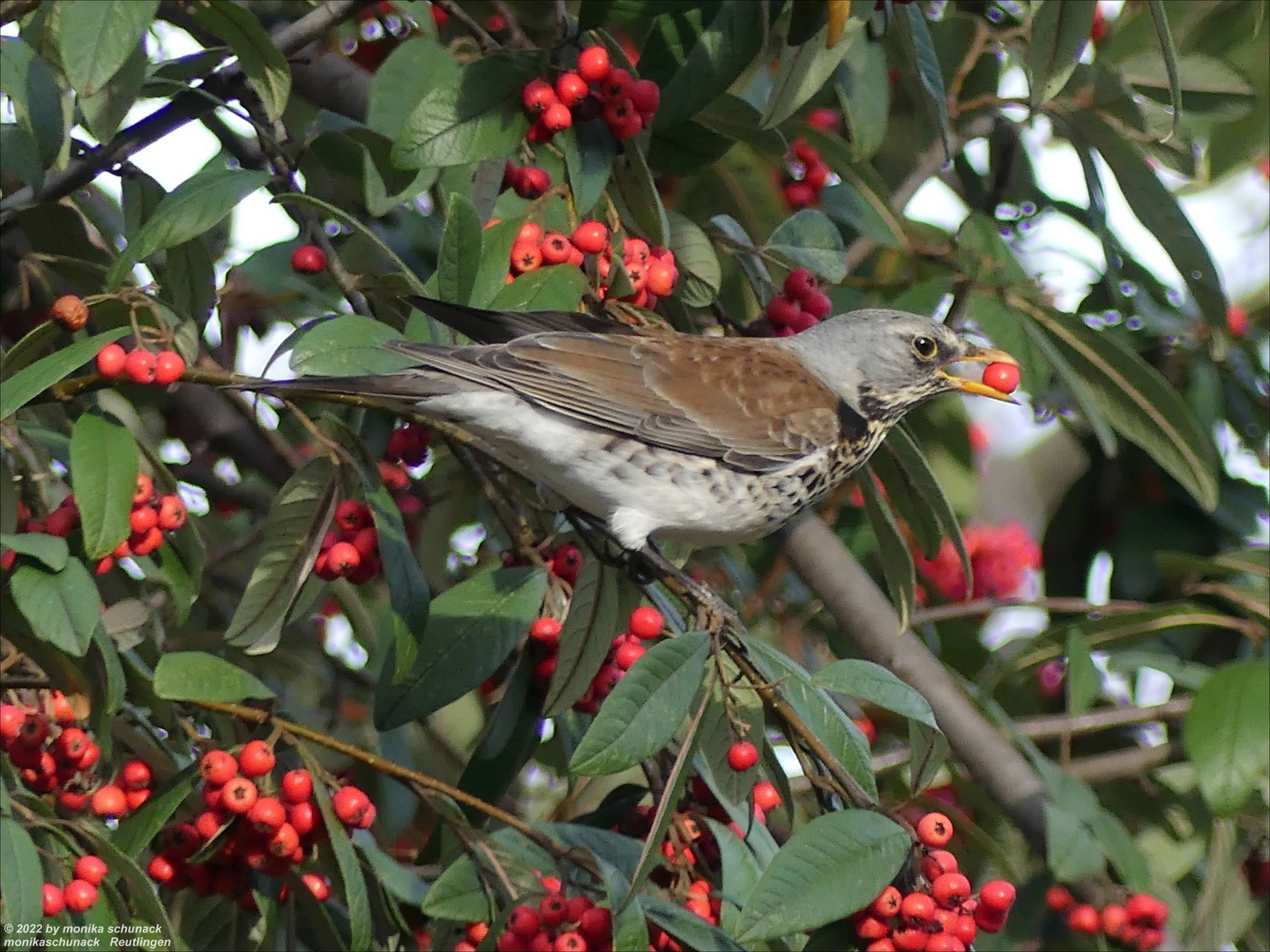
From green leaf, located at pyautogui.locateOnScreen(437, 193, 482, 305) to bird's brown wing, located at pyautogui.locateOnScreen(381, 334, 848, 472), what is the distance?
444mm

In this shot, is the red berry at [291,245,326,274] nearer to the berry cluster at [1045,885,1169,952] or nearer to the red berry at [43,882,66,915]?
the red berry at [43,882,66,915]

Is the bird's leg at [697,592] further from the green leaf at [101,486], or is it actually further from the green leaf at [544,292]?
the green leaf at [101,486]

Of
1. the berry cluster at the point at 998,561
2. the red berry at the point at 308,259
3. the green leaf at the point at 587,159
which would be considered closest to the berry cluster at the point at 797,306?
the green leaf at the point at 587,159

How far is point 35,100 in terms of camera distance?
116 inches

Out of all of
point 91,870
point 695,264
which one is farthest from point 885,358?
point 91,870

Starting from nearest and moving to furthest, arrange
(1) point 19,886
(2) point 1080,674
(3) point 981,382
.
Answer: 1. (1) point 19,886
2. (2) point 1080,674
3. (3) point 981,382

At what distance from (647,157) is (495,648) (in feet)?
3.98

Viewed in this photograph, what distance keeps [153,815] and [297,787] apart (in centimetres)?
27

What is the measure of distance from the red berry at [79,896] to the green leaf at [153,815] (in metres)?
0.10

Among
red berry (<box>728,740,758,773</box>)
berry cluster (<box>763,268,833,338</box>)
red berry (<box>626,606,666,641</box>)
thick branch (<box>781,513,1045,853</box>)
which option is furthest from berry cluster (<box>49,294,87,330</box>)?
thick branch (<box>781,513,1045,853</box>)

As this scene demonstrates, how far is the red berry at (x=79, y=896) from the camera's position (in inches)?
103

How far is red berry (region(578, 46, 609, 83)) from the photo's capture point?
307 centimetres

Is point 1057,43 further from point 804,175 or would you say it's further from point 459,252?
point 459,252

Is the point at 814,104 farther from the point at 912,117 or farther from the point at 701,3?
the point at 701,3
